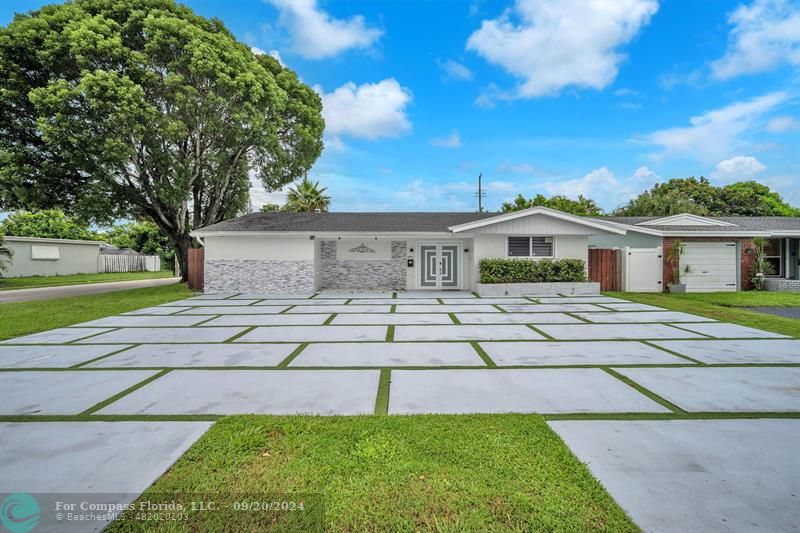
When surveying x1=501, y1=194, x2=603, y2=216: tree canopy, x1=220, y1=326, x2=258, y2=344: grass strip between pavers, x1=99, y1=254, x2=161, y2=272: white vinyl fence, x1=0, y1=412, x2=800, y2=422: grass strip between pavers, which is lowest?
x1=0, y1=412, x2=800, y2=422: grass strip between pavers

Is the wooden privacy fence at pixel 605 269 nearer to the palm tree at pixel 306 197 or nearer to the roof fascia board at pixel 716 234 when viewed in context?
the roof fascia board at pixel 716 234

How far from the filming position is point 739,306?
9.98 m

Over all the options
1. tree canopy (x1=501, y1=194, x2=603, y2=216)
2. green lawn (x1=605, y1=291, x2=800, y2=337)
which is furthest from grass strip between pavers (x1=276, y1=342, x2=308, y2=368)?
tree canopy (x1=501, y1=194, x2=603, y2=216)

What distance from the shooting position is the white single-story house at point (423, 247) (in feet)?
42.8

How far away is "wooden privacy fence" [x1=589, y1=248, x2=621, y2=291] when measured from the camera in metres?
13.7

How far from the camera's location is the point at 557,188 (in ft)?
113

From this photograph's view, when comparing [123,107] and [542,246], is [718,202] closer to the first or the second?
[542,246]

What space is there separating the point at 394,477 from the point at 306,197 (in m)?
34.9

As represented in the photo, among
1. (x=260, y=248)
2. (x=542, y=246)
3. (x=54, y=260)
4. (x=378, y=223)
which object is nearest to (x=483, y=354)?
(x=542, y=246)

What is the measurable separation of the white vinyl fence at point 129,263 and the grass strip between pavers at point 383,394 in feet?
106

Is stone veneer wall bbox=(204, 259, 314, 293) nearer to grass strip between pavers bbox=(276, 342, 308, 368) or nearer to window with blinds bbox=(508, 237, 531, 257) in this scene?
window with blinds bbox=(508, 237, 531, 257)

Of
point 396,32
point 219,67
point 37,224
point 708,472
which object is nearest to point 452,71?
point 396,32

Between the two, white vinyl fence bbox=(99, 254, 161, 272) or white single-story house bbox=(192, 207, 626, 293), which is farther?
white vinyl fence bbox=(99, 254, 161, 272)

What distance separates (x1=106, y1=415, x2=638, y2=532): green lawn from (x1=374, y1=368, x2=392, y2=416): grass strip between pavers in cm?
25
